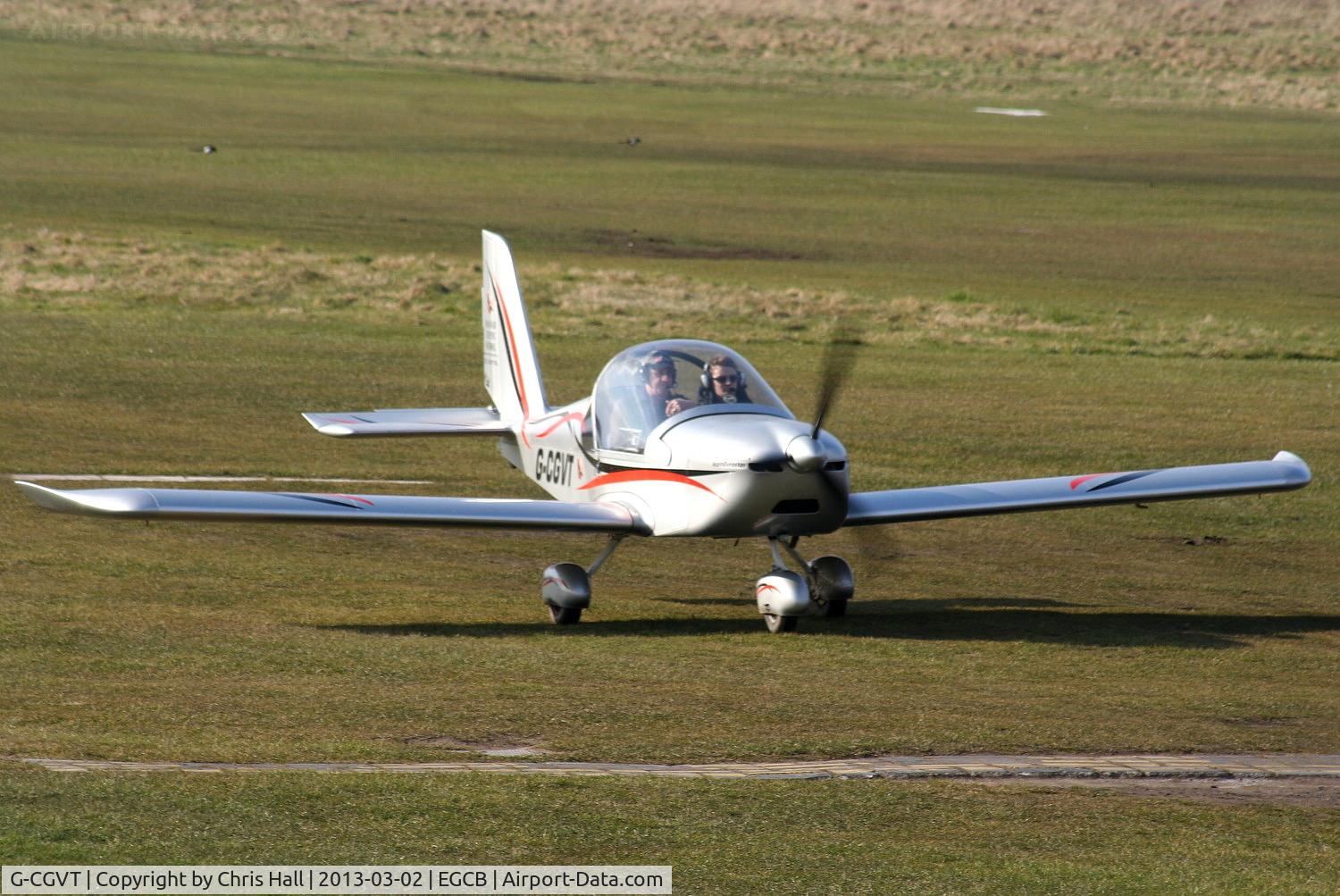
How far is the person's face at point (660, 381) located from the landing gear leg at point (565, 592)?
1506 millimetres

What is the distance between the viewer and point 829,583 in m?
14.5

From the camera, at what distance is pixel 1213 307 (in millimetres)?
37344

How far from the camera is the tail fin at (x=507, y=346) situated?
1781 cm

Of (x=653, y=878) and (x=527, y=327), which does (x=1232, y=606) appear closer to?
(x=527, y=327)

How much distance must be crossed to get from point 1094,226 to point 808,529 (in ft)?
122

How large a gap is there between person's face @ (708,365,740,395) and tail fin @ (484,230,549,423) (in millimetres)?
3431

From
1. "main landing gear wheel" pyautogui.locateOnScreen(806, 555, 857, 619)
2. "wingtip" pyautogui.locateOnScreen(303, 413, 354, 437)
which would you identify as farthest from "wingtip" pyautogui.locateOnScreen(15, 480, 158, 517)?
"main landing gear wheel" pyautogui.locateOnScreen(806, 555, 857, 619)

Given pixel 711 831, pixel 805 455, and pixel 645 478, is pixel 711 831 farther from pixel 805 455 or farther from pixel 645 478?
pixel 645 478

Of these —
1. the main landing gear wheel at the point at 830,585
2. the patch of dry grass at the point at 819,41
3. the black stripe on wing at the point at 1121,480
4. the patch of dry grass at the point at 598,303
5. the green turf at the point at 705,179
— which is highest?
the patch of dry grass at the point at 819,41

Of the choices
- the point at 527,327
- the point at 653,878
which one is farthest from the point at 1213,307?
the point at 653,878

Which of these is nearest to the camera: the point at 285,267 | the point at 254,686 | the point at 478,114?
the point at 254,686
